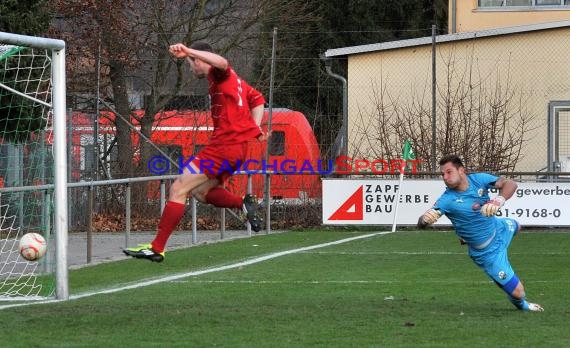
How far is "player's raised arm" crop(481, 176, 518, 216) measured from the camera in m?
9.48

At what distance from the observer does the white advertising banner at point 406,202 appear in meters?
22.6

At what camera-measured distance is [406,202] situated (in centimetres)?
2295

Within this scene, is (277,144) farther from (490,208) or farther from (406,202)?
(490,208)

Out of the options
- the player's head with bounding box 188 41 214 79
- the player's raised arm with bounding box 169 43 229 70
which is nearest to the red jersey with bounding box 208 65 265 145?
the player's head with bounding box 188 41 214 79

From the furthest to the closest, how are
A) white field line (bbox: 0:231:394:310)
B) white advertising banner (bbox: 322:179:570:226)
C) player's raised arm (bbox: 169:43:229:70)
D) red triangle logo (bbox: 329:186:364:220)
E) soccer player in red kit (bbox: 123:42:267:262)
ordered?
red triangle logo (bbox: 329:186:364:220) → white advertising banner (bbox: 322:179:570:226) → white field line (bbox: 0:231:394:310) → soccer player in red kit (bbox: 123:42:267:262) → player's raised arm (bbox: 169:43:229:70)

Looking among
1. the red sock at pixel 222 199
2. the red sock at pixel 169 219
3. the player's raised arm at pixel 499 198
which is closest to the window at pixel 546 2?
the player's raised arm at pixel 499 198

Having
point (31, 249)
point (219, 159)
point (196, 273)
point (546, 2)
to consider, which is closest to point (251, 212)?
point (219, 159)

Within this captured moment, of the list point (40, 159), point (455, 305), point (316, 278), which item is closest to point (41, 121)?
point (40, 159)

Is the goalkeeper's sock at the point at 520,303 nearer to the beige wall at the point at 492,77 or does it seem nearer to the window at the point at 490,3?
the beige wall at the point at 492,77

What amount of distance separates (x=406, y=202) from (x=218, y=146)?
43.7ft

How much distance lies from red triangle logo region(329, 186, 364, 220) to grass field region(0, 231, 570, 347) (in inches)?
188

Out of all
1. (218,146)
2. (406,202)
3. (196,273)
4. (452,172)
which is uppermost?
(218,146)

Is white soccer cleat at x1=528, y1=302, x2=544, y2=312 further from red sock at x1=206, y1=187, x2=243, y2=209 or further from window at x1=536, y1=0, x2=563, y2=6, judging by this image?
window at x1=536, y1=0, x2=563, y2=6

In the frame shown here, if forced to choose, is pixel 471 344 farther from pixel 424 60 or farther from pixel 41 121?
pixel 424 60
